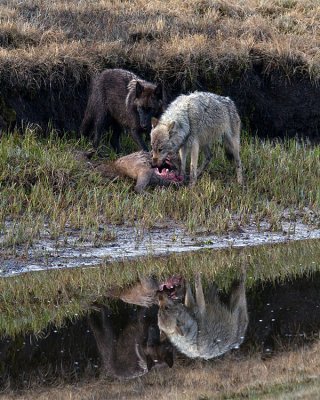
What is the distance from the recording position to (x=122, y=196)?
12.5m

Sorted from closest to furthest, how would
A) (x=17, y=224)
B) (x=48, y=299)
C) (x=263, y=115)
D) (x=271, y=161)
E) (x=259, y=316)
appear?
1. (x=259, y=316)
2. (x=48, y=299)
3. (x=17, y=224)
4. (x=271, y=161)
5. (x=263, y=115)

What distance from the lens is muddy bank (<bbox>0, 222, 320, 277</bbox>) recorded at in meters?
10.2

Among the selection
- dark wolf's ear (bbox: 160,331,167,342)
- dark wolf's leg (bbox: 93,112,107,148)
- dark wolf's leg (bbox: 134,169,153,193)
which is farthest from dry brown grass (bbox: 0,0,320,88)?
dark wolf's ear (bbox: 160,331,167,342)

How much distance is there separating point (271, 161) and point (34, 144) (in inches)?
130

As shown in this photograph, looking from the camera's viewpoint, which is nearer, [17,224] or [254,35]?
[17,224]

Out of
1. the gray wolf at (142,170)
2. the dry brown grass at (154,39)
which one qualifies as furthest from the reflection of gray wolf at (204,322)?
the dry brown grass at (154,39)

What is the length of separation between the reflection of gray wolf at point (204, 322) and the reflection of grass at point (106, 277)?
0.54m

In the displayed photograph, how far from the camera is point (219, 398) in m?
6.52

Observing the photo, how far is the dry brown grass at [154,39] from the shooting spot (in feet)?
48.4

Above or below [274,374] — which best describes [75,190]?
below

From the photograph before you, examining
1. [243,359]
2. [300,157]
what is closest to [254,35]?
[300,157]

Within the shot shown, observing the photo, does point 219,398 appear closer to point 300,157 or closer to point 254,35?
point 300,157

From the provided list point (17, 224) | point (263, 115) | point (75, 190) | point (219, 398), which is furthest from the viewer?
point (263, 115)

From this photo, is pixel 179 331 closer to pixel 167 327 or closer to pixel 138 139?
pixel 167 327
